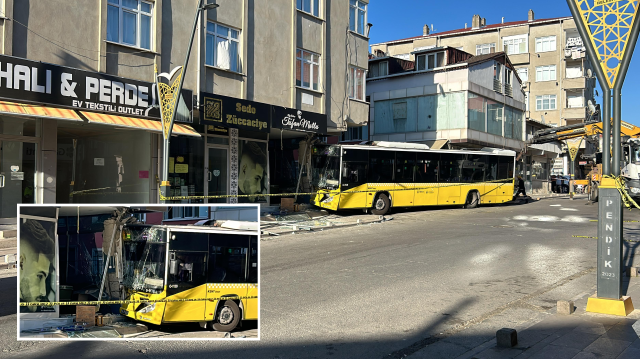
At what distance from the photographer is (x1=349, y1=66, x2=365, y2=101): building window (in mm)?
25691

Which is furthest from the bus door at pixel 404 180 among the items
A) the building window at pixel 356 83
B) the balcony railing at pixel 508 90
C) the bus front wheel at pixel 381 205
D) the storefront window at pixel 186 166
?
the balcony railing at pixel 508 90

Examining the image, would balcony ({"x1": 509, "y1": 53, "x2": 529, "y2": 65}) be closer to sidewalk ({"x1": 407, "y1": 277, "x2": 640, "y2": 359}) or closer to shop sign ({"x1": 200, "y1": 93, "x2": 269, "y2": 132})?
shop sign ({"x1": 200, "y1": 93, "x2": 269, "y2": 132})

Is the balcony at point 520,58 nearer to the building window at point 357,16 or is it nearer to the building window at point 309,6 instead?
the building window at point 357,16

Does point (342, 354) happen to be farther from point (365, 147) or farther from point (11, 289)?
point (365, 147)

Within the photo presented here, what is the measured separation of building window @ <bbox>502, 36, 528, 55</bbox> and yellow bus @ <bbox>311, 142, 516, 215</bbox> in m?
38.5

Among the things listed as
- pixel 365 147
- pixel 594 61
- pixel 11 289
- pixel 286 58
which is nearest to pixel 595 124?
pixel 365 147

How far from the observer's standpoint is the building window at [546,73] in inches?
2347

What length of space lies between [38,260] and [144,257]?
1.54 ft

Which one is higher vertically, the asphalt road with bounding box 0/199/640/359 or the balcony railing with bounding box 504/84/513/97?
the balcony railing with bounding box 504/84/513/97

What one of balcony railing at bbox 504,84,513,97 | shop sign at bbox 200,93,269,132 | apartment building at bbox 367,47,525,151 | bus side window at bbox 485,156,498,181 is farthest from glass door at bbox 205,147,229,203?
balcony railing at bbox 504,84,513,97

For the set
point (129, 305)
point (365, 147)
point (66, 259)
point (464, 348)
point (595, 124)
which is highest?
point (595, 124)

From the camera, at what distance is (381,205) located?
22266 mm

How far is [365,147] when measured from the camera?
859 inches

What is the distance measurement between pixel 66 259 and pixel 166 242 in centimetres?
43
